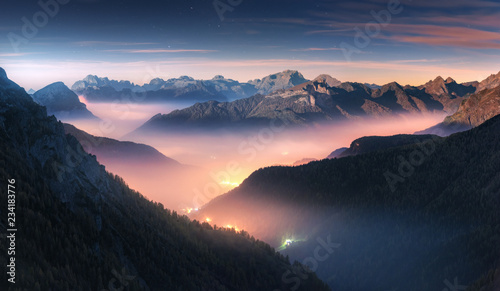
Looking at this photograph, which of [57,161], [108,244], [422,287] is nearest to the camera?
[108,244]

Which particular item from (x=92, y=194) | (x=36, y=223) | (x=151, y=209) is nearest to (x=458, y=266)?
(x=151, y=209)

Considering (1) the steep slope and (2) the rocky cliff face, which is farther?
(2) the rocky cliff face

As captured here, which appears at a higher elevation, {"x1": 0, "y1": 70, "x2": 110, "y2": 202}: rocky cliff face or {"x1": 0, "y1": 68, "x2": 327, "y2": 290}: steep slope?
{"x1": 0, "y1": 70, "x2": 110, "y2": 202}: rocky cliff face

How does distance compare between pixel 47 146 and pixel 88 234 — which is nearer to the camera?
pixel 88 234

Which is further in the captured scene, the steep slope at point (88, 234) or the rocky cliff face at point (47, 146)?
the rocky cliff face at point (47, 146)

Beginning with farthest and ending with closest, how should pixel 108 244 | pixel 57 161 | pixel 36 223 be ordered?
pixel 57 161 → pixel 108 244 → pixel 36 223

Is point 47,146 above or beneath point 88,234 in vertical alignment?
above

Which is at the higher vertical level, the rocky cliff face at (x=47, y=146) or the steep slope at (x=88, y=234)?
the rocky cliff face at (x=47, y=146)

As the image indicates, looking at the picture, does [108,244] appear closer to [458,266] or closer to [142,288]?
[142,288]
